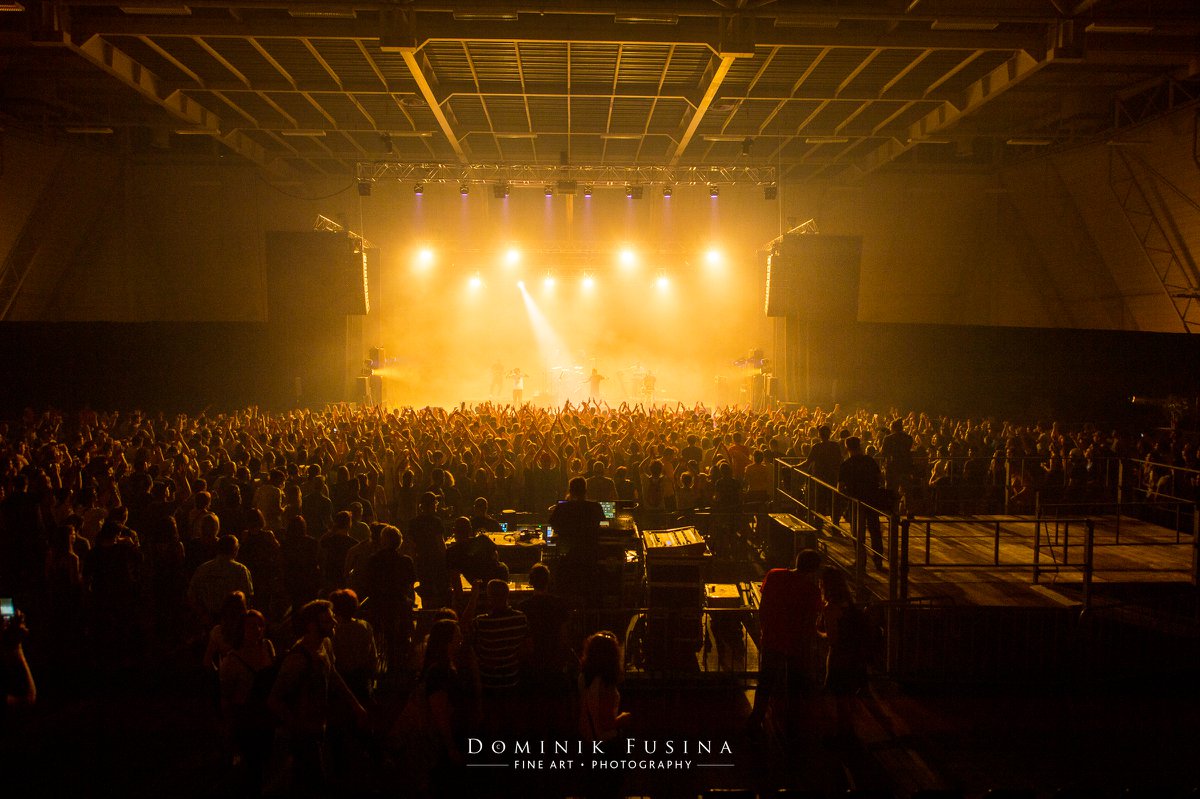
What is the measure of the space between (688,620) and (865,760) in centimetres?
189

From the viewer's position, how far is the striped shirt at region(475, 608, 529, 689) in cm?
514

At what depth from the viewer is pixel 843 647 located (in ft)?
17.5

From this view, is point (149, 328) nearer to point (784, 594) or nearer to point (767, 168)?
point (767, 168)

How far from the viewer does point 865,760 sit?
5.41m

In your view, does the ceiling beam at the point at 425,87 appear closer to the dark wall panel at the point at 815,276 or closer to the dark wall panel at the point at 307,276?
the dark wall panel at the point at 307,276

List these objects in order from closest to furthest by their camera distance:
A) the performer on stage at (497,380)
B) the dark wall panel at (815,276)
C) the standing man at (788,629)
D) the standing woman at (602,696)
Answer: the standing woman at (602,696), the standing man at (788,629), the dark wall panel at (815,276), the performer on stage at (497,380)

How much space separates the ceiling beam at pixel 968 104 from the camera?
42.3 feet

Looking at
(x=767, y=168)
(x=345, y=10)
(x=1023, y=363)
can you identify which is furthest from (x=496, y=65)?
(x=1023, y=363)

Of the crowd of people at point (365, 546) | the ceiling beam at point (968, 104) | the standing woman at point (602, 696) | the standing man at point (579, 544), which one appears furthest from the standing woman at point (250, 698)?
the ceiling beam at point (968, 104)

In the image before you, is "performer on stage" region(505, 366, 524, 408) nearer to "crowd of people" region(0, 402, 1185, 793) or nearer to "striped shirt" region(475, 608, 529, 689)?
"crowd of people" region(0, 402, 1185, 793)

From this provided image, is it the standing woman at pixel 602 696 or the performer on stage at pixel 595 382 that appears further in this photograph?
the performer on stage at pixel 595 382

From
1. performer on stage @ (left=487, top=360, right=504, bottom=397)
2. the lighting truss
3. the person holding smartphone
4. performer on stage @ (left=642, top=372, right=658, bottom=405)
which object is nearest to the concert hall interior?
the person holding smartphone

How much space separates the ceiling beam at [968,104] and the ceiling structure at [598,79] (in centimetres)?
6

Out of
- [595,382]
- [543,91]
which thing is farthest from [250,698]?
[595,382]
